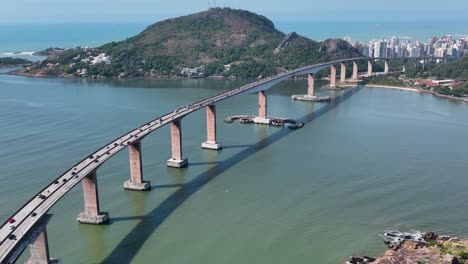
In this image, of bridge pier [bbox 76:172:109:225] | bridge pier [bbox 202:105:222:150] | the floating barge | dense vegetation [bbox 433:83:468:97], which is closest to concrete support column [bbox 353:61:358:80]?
dense vegetation [bbox 433:83:468:97]

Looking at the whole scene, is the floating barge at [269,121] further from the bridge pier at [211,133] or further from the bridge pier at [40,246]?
the bridge pier at [40,246]

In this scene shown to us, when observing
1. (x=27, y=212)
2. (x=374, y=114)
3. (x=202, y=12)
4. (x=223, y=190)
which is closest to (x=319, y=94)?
(x=374, y=114)

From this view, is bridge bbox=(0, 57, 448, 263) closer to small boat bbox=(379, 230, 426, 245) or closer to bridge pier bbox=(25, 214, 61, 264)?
bridge pier bbox=(25, 214, 61, 264)

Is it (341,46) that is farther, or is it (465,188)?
(341,46)

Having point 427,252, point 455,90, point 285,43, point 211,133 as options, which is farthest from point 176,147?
point 285,43

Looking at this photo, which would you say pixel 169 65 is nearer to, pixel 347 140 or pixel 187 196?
pixel 347 140

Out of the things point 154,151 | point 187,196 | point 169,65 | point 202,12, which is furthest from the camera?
point 202,12

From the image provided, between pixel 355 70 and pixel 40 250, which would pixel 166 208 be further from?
pixel 355 70
